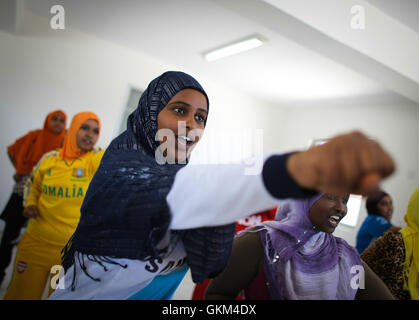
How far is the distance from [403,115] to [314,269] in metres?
2.55

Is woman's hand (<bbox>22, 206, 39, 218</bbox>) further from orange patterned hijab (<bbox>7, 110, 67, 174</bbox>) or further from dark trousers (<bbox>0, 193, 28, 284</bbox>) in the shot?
orange patterned hijab (<bbox>7, 110, 67, 174</bbox>)

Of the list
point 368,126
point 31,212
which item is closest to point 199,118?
point 31,212

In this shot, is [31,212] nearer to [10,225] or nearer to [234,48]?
[10,225]

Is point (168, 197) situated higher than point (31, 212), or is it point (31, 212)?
point (168, 197)

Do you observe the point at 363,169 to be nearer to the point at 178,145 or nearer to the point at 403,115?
the point at 178,145

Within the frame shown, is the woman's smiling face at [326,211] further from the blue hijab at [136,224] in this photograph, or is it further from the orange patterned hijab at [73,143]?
the orange patterned hijab at [73,143]

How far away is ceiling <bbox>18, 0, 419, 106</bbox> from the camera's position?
2.07m

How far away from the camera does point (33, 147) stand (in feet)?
9.03

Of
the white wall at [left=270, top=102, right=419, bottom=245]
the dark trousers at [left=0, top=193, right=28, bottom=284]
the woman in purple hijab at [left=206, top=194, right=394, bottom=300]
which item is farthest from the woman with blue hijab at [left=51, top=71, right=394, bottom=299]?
the dark trousers at [left=0, top=193, right=28, bottom=284]

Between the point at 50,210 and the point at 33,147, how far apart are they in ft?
5.68

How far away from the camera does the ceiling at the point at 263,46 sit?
2.07m

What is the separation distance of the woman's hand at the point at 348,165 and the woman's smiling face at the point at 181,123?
31 cm

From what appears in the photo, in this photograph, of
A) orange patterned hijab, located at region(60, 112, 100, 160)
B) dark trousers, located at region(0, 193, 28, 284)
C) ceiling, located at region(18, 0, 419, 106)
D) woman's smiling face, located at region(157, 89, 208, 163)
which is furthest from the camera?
dark trousers, located at region(0, 193, 28, 284)

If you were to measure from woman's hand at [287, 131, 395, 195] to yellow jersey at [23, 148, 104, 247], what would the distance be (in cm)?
132
